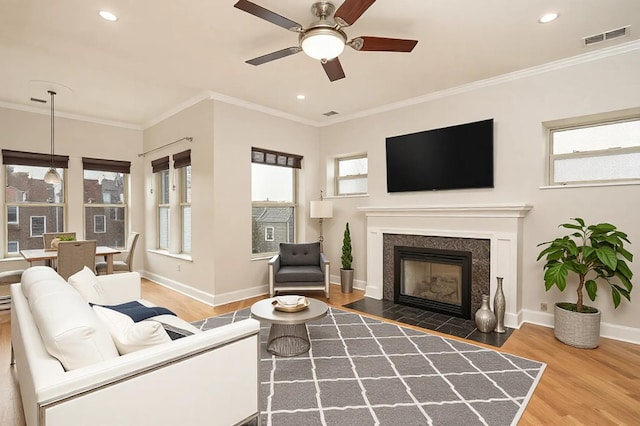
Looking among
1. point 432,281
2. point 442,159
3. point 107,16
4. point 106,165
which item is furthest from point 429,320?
point 106,165

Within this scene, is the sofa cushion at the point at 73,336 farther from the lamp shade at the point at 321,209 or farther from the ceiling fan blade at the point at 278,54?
the lamp shade at the point at 321,209

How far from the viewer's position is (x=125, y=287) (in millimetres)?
3160

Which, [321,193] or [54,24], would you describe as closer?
[54,24]

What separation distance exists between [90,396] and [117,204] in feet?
19.3

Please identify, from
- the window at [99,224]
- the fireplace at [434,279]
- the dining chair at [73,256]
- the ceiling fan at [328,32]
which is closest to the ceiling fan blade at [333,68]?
the ceiling fan at [328,32]

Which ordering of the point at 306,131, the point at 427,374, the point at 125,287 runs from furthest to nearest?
1. the point at 306,131
2. the point at 125,287
3. the point at 427,374

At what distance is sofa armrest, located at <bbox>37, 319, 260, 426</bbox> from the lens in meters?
1.23

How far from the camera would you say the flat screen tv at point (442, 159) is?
405 cm

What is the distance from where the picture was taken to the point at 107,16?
2699 millimetres

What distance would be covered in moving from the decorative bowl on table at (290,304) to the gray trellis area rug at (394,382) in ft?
1.39

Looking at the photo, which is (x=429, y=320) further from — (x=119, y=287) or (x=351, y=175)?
(x=119, y=287)

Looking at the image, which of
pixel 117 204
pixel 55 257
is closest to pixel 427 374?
pixel 55 257

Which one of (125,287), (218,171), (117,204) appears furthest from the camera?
(117,204)

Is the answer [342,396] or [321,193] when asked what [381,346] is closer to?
[342,396]
